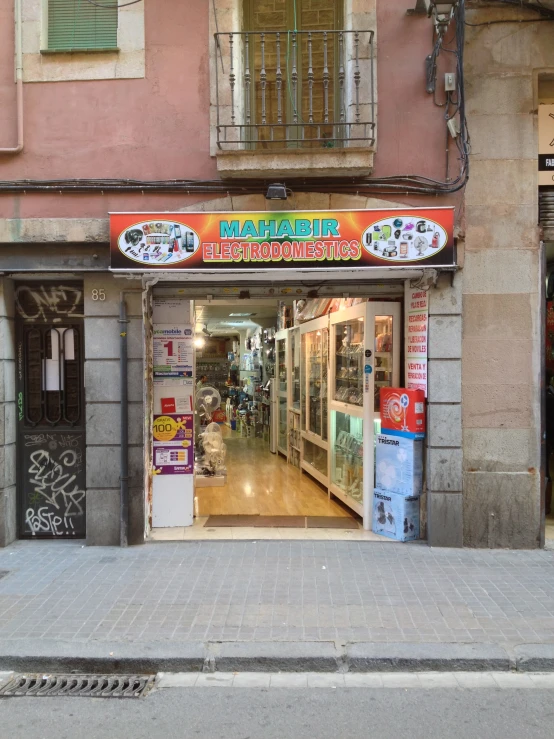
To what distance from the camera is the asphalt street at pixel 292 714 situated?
3709 mm

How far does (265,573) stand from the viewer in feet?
20.1

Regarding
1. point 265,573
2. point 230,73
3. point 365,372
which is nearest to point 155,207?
point 230,73

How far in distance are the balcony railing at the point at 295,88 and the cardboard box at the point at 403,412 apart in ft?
9.70

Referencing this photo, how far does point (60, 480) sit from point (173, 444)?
1.47 meters

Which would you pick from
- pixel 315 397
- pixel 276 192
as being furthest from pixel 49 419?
pixel 315 397

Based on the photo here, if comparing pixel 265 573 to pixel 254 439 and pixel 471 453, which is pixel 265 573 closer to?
pixel 471 453

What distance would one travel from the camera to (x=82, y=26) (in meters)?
7.08

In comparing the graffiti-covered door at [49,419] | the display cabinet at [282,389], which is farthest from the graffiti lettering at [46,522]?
the display cabinet at [282,389]

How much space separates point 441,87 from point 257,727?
6.73 m

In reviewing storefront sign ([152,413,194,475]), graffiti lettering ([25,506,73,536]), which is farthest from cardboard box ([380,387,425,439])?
graffiti lettering ([25,506,73,536])

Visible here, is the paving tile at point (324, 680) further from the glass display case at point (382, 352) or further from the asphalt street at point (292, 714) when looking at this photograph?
the glass display case at point (382, 352)

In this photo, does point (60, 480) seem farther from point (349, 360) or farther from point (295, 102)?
point (295, 102)

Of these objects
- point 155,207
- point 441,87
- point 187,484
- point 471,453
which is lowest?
point 187,484

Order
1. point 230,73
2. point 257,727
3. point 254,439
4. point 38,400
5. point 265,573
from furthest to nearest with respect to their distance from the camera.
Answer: point 254,439 < point 38,400 < point 230,73 < point 265,573 < point 257,727
